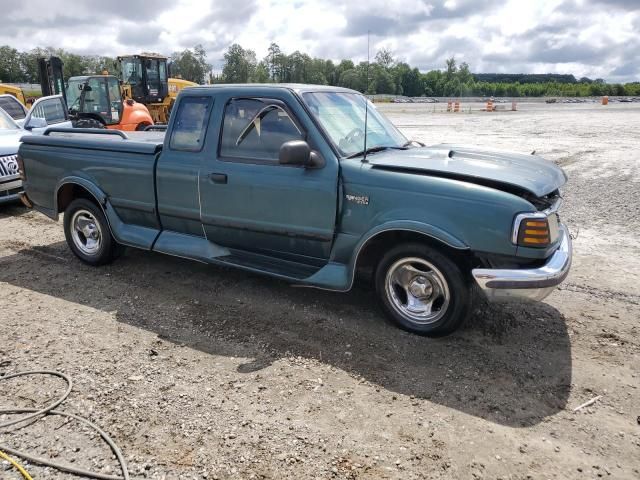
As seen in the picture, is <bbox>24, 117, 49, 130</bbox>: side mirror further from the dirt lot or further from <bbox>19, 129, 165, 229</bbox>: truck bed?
the dirt lot

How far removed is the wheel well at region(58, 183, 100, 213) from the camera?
19.6 ft

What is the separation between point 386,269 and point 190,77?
289 ft

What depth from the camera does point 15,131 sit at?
959 cm

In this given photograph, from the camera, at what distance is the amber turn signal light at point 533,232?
3.65 m

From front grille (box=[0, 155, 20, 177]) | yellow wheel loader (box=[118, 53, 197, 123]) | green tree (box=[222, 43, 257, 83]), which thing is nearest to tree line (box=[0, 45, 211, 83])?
green tree (box=[222, 43, 257, 83])

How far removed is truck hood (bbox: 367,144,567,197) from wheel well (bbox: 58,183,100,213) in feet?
11.2

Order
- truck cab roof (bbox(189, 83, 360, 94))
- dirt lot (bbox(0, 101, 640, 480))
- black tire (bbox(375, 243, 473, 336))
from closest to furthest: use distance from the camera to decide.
A: dirt lot (bbox(0, 101, 640, 480)) < black tire (bbox(375, 243, 473, 336)) < truck cab roof (bbox(189, 83, 360, 94))

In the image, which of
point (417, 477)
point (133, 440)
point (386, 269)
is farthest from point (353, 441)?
point (386, 269)

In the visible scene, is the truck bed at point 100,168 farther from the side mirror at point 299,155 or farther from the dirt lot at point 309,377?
the side mirror at point 299,155

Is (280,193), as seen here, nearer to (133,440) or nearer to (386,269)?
(386,269)

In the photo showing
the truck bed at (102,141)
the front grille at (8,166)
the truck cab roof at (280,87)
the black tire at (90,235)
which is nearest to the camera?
the truck cab roof at (280,87)

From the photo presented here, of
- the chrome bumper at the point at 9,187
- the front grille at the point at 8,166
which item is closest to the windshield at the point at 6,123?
the front grille at the point at 8,166

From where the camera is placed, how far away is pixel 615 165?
1174 centimetres

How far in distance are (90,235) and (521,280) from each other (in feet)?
15.7
